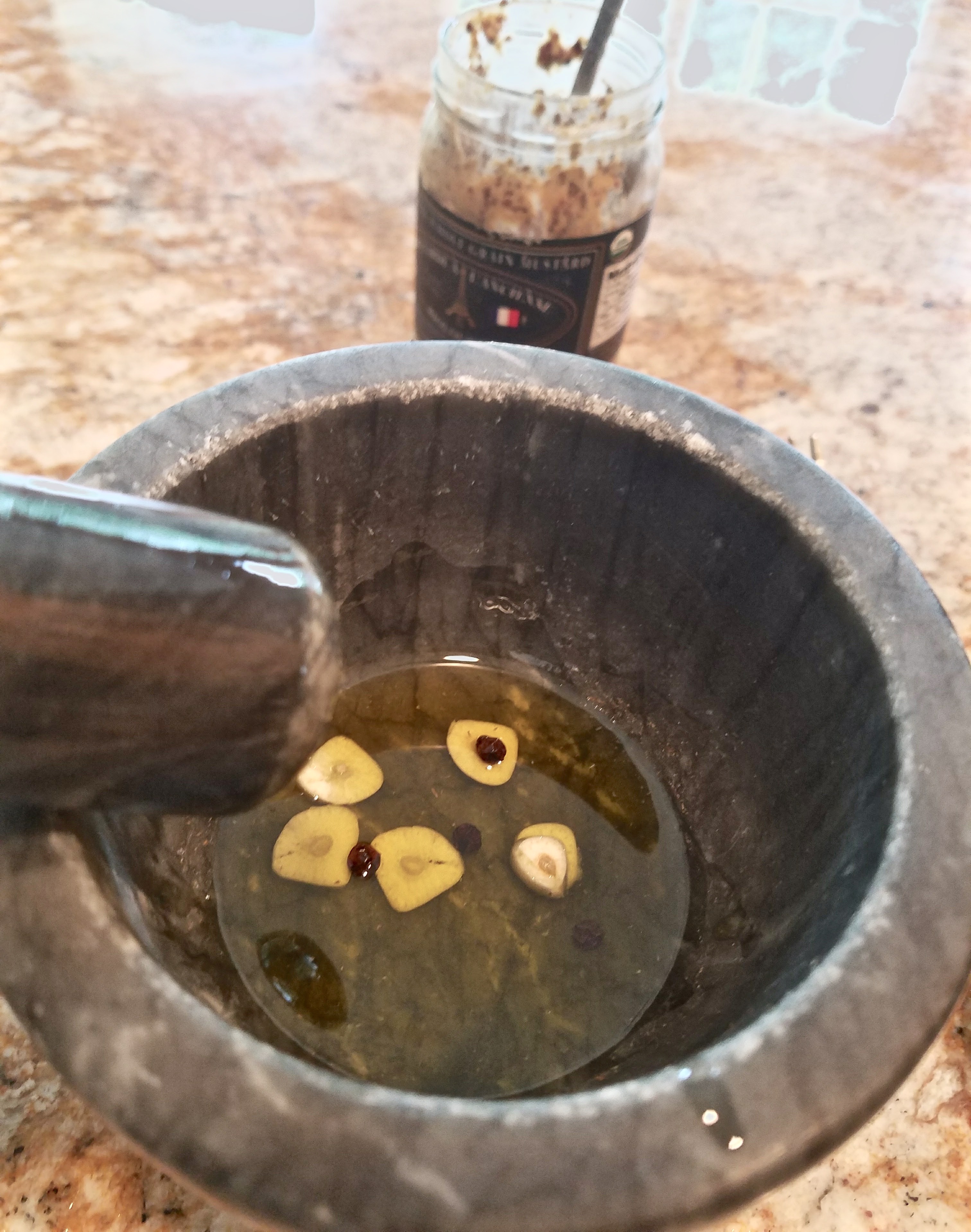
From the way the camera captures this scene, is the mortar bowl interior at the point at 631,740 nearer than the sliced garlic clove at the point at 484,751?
Yes

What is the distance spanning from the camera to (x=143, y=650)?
42 centimetres

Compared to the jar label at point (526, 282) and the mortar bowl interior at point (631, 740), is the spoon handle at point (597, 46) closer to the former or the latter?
the jar label at point (526, 282)

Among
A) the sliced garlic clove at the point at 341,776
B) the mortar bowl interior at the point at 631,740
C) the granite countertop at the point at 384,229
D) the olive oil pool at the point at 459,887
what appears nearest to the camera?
the mortar bowl interior at the point at 631,740

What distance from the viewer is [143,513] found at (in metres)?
0.44

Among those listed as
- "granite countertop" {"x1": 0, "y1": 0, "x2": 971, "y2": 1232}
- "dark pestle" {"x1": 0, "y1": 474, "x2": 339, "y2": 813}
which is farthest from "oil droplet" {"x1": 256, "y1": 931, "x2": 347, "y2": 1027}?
"granite countertop" {"x1": 0, "y1": 0, "x2": 971, "y2": 1232}

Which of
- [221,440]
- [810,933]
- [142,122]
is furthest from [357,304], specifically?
[810,933]

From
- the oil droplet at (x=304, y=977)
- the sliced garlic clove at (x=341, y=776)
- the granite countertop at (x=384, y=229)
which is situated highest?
the granite countertop at (x=384, y=229)

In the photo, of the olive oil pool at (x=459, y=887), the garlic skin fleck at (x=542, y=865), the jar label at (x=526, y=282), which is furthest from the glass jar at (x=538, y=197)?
the garlic skin fleck at (x=542, y=865)

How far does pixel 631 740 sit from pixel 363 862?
0.73ft

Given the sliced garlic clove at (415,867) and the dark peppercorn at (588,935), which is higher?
the sliced garlic clove at (415,867)

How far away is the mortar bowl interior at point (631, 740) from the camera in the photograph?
1.28ft

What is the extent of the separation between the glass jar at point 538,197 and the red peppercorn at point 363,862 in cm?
41

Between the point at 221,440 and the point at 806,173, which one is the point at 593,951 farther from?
the point at 806,173

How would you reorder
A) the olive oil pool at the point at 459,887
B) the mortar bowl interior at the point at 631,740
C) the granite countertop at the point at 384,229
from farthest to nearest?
1. the granite countertop at the point at 384,229
2. the olive oil pool at the point at 459,887
3. the mortar bowl interior at the point at 631,740
